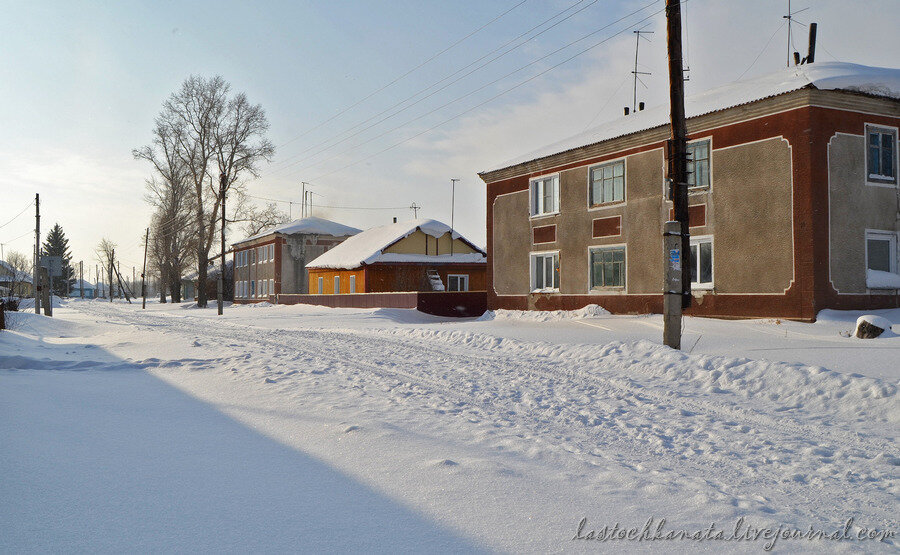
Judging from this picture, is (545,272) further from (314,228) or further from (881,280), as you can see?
(314,228)

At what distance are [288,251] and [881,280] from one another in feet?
143

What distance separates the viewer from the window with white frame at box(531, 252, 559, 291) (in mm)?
25344

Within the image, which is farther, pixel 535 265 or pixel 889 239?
pixel 535 265

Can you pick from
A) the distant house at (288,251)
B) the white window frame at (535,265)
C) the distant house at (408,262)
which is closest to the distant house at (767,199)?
the white window frame at (535,265)

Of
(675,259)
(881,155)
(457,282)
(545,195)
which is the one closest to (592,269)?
(545,195)

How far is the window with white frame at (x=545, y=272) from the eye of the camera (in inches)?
998

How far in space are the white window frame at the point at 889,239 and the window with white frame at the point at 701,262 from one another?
4008 millimetres

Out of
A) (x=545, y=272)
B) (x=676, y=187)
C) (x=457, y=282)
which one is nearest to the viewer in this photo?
(x=676, y=187)

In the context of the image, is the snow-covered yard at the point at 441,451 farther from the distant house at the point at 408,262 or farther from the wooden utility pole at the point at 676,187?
the distant house at the point at 408,262

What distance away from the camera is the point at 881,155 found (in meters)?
18.3

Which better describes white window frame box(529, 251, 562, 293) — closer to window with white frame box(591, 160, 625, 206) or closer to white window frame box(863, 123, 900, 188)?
window with white frame box(591, 160, 625, 206)

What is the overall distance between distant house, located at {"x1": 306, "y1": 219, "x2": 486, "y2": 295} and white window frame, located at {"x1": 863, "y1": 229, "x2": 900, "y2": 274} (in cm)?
2704

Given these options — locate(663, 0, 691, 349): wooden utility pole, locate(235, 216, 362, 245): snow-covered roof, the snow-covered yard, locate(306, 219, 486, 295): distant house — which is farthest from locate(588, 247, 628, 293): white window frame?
locate(235, 216, 362, 245): snow-covered roof

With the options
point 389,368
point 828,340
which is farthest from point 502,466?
point 828,340
